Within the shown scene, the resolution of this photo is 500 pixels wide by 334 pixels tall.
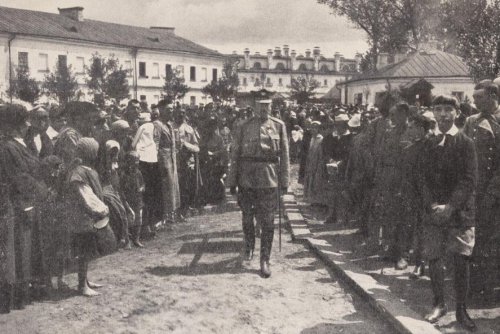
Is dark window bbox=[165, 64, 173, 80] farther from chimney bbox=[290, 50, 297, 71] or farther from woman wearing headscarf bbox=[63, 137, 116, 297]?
woman wearing headscarf bbox=[63, 137, 116, 297]

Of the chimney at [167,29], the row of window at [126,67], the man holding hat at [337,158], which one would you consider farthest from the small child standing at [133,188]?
the chimney at [167,29]

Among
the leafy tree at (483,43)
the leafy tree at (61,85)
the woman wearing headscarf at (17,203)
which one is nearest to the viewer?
the woman wearing headscarf at (17,203)

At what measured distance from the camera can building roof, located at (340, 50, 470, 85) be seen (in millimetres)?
43750

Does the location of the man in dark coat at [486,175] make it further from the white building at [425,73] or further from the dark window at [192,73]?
the dark window at [192,73]

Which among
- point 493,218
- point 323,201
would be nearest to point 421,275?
point 493,218

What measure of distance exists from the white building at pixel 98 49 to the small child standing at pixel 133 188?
30067 millimetres

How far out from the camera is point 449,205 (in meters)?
5.34

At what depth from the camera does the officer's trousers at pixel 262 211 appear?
24.1ft

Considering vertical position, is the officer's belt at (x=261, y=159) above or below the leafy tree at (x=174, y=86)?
below

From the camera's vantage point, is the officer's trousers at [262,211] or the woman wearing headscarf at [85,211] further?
the officer's trousers at [262,211]

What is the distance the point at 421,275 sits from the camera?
7.21 m

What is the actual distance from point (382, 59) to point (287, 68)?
56.5m

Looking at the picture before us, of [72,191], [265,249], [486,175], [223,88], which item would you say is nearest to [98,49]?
[223,88]

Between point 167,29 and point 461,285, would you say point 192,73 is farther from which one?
point 461,285
